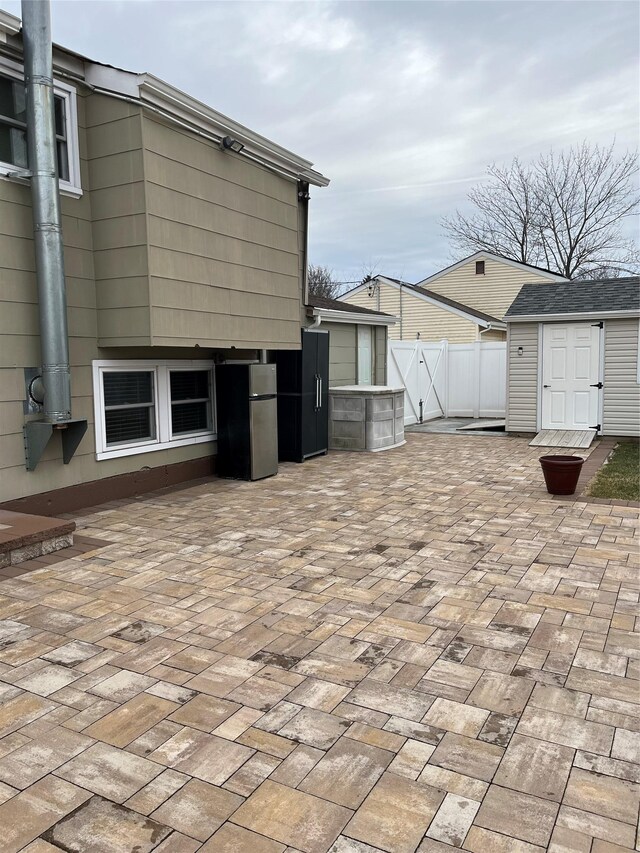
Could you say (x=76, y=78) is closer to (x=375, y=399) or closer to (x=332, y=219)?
(x=375, y=399)

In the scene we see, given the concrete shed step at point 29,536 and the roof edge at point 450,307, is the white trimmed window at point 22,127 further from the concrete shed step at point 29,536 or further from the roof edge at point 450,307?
the roof edge at point 450,307

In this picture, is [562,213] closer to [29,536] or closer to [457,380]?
[457,380]

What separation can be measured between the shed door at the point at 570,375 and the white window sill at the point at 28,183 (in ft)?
27.3

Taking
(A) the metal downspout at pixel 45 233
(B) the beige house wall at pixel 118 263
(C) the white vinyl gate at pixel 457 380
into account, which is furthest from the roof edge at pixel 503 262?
(A) the metal downspout at pixel 45 233

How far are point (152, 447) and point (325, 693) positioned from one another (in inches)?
186

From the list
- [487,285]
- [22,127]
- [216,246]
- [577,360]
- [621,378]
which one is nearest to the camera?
[22,127]

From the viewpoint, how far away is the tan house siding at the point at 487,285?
21.5m

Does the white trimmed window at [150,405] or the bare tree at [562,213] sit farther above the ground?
the bare tree at [562,213]

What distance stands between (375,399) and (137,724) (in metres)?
7.69

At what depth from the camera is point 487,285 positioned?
2200 cm

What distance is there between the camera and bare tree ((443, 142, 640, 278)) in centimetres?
2448

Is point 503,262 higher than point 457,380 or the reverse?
higher

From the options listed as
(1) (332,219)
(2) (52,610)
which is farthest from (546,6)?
(1) (332,219)

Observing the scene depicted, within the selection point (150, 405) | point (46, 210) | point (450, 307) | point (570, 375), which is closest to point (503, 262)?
point (450, 307)
